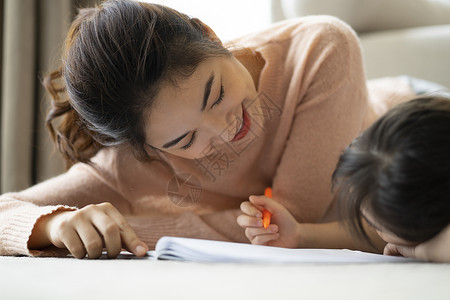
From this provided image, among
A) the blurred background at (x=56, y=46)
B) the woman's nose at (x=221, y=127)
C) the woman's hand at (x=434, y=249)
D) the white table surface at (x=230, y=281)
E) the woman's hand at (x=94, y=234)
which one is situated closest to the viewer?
the white table surface at (x=230, y=281)

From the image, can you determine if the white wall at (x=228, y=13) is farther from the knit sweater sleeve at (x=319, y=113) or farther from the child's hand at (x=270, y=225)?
the child's hand at (x=270, y=225)

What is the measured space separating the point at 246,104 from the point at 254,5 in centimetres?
58

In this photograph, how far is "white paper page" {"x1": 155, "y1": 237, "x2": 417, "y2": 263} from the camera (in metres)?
0.55

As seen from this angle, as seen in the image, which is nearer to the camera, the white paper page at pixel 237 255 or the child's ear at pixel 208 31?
the white paper page at pixel 237 255

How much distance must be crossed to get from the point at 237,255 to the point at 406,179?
0.62 ft

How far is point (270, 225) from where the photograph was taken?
819 millimetres

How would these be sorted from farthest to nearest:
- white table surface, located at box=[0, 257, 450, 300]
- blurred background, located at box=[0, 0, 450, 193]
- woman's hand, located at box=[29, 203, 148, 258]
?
blurred background, located at box=[0, 0, 450, 193] < woman's hand, located at box=[29, 203, 148, 258] < white table surface, located at box=[0, 257, 450, 300]

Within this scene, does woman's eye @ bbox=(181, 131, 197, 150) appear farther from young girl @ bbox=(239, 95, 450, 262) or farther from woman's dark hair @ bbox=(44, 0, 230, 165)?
young girl @ bbox=(239, 95, 450, 262)

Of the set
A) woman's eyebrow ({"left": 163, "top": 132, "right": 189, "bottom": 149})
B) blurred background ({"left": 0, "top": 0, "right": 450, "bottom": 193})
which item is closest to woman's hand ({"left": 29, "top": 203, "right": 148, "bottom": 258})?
woman's eyebrow ({"left": 163, "top": 132, "right": 189, "bottom": 149})

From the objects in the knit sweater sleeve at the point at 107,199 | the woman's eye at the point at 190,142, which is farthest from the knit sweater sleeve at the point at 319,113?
the woman's eye at the point at 190,142

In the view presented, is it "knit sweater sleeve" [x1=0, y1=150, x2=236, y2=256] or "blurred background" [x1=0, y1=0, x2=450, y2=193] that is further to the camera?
"blurred background" [x1=0, y1=0, x2=450, y2=193]

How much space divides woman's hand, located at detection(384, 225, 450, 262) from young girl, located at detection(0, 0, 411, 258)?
0.33 metres

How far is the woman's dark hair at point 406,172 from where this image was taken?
511 mm

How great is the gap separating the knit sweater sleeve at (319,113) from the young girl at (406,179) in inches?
14.8
